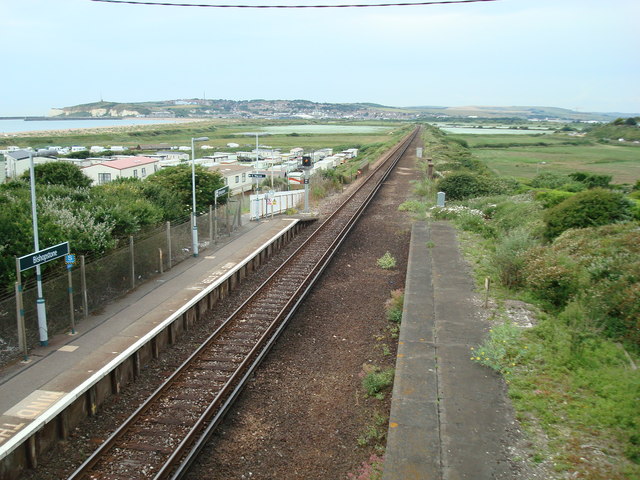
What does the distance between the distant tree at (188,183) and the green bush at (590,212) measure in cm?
1379

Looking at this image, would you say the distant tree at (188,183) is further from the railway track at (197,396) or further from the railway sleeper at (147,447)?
the railway sleeper at (147,447)

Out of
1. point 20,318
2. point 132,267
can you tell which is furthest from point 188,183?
point 20,318

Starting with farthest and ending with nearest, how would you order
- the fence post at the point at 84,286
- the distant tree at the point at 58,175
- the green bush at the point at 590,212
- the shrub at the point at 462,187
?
the shrub at the point at 462,187 → the distant tree at the point at 58,175 → the green bush at the point at 590,212 → the fence post at the point at 84,286

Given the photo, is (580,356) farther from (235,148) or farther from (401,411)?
(235,148)

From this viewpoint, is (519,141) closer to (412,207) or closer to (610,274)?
(412,207)

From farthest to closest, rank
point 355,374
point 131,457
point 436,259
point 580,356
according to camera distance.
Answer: point 436,259 < point 355,374 < point 580,356 < point 131,457

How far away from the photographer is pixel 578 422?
8492 millimetres

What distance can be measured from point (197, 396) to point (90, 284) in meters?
5.20

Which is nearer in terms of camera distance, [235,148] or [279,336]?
[279,336]

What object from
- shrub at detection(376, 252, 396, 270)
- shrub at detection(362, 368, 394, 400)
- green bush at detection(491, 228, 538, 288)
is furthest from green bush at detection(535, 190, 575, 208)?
shrub at detection(362, 368, 394, 400)

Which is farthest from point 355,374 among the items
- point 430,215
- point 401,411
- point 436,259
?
point 430,215

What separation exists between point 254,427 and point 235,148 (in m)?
94.5

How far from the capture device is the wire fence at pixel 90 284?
1116 centimetres

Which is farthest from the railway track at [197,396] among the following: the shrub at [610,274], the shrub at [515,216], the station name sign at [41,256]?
the shrub at [515,216]
